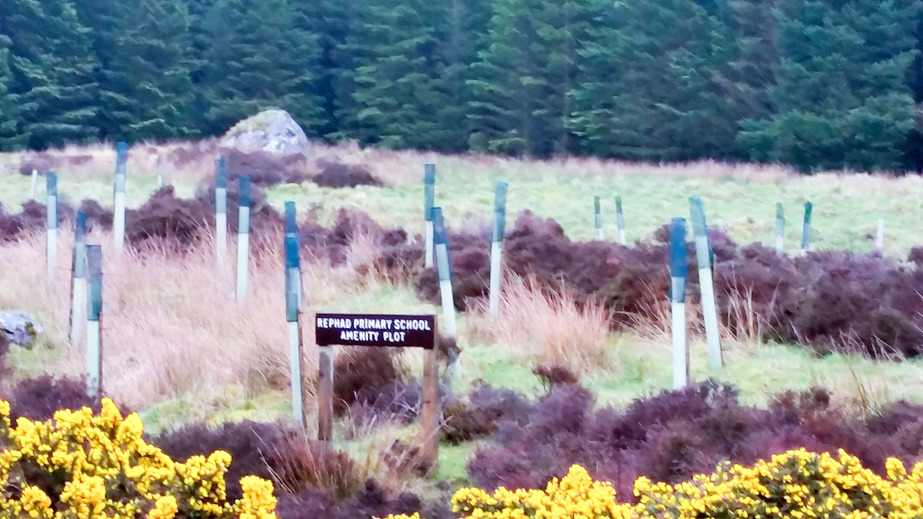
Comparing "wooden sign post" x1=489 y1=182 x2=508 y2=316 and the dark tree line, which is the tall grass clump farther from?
the dark tree line

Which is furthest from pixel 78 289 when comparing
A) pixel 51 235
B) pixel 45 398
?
pixel 51 235

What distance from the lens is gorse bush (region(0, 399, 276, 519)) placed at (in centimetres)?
324

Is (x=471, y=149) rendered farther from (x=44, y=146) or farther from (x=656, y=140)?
(x=44, y=146)

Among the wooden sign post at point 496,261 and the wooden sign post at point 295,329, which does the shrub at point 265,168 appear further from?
the wooden sign post at point 295,329

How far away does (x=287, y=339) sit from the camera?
6414 millimetres

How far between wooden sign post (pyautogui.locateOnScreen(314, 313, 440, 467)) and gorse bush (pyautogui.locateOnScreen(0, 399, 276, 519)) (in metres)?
1.16

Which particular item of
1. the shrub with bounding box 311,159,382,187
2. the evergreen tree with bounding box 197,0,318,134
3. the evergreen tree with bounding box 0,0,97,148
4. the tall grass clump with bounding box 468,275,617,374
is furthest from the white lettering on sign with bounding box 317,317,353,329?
the evergreen tree with bounding box 197,0,318,134

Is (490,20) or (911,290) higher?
(490,20)

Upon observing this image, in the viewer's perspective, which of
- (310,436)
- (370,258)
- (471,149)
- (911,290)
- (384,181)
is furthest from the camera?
(471,149)

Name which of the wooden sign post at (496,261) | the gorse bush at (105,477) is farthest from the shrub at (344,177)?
the gorse bush at (105,477)

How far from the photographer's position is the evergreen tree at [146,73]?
126ft

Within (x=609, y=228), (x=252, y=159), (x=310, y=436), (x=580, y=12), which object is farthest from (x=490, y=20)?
(x=310, y=436)

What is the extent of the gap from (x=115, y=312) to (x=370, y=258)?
9.12 ft

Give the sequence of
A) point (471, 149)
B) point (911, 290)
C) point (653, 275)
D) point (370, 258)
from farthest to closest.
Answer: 1. point (471, 149)
2. point (370, 258)
3. point (653, 275)
4. point (911, 290)
